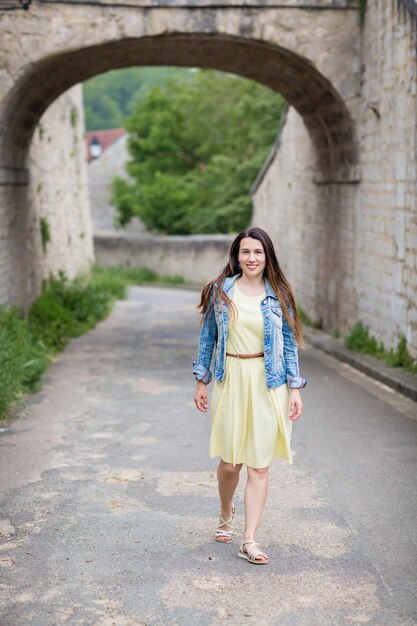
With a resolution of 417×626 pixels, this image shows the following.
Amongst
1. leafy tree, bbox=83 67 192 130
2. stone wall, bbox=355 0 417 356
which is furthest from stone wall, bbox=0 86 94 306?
leafy tree, bbox=83 67 192 130

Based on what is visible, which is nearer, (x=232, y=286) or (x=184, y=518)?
(x=232, y=286)

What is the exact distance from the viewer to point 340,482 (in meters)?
6.47

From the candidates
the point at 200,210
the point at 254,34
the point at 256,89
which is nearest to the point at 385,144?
the point at 254,34

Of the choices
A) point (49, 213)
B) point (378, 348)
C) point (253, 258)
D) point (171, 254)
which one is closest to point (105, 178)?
point (171, 254)

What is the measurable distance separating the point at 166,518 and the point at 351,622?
1.73 meters

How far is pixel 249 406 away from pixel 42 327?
363 inches

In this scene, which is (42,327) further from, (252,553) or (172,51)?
(252,553)

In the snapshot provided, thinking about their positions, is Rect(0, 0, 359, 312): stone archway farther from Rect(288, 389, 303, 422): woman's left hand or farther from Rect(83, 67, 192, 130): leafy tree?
Rect(83, 67, 192, 130): leafy tree

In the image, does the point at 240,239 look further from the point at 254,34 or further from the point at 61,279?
the point at 61,279

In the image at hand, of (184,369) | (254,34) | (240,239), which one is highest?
(254,34)

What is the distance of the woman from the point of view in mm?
5027

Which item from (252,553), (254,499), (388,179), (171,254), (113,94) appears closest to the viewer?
(252,553)

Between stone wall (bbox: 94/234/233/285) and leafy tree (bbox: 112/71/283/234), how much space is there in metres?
3.11

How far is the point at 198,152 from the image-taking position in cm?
4112
